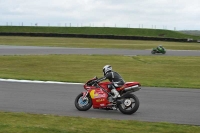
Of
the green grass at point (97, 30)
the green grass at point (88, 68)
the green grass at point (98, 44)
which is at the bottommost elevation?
the green grass at point (88, 68)

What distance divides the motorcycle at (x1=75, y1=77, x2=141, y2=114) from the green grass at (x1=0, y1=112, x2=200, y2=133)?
42.1 inches

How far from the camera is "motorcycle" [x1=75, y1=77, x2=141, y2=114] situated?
1062 cm

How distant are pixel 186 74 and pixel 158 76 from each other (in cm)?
226

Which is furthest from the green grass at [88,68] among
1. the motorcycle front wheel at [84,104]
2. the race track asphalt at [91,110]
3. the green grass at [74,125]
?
the green grass at [74,125]

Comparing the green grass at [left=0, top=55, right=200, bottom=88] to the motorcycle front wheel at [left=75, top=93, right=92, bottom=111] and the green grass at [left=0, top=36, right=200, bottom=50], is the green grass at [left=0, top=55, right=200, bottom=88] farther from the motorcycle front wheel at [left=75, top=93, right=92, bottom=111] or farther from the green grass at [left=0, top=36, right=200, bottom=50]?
the green grass at [left=0, top=36, right=200, bottom=50]

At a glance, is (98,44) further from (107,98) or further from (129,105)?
(129,105)

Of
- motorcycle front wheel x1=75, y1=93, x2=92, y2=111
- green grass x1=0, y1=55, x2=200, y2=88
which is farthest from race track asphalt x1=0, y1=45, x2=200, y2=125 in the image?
green grass x1=0, y1=55, x2=200, y2=88

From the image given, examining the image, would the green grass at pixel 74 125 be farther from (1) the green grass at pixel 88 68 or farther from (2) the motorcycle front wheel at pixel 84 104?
(1) the green grass at pixel 88 68

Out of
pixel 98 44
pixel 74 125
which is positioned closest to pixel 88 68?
pixel 74 125

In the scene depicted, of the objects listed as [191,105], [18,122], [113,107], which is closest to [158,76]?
[191,105]

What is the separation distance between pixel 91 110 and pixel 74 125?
7.65ft

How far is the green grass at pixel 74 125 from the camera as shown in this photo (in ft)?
27.5

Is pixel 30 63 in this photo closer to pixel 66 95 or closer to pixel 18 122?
pixel 66 95

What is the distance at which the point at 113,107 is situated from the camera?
11.1 meters
